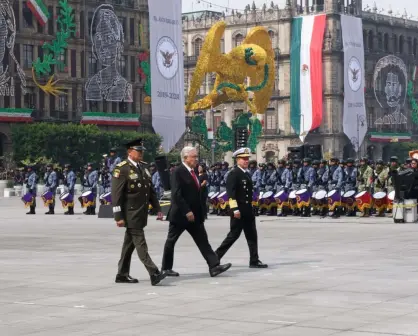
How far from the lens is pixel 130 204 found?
1423 cm

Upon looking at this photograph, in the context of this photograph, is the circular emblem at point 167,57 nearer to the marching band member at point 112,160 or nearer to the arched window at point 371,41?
the marching band member at point 112,160

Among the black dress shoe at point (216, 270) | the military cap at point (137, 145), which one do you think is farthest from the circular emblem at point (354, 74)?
the military cap at point (137, 145)

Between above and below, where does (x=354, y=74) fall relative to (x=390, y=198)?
above

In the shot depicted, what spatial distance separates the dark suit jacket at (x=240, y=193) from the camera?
15992mm

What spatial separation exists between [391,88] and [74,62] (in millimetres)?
39480

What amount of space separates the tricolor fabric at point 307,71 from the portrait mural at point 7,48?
25.7 metres

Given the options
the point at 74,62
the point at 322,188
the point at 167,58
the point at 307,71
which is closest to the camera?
the point at 322,188

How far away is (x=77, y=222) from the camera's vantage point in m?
30.4

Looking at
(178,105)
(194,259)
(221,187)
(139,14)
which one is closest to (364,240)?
(194,259)

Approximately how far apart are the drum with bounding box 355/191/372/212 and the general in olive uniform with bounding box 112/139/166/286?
18154 millimetres

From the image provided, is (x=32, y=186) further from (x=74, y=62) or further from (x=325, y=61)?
(x=325, y=61)

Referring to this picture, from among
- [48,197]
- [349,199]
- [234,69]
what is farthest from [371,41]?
[349,199]

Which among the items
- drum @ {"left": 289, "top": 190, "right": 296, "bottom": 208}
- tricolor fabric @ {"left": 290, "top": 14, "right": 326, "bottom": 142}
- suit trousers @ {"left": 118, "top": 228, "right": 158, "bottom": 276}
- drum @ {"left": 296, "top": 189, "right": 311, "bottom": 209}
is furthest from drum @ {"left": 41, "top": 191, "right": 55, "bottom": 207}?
tricolor fabric @ {"left": 290, "top": 14, "right": 326, "bottom": 142}

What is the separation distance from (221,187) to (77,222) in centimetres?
663
